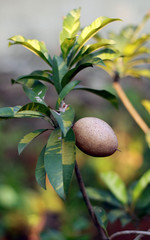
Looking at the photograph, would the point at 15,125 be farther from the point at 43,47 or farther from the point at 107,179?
the point at 43,47

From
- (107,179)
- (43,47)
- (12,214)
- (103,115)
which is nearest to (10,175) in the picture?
(12,214)

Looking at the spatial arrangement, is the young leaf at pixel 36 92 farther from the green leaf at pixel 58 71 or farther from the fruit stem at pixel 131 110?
the fruit stem at pixel 131 110

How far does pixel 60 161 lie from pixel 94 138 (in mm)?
71

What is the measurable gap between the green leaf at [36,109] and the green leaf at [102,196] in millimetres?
393

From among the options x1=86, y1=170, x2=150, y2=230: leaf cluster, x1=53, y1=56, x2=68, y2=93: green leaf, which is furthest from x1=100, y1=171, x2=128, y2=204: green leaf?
x1=53, y1=56, x2=68, y2=93: green leaf

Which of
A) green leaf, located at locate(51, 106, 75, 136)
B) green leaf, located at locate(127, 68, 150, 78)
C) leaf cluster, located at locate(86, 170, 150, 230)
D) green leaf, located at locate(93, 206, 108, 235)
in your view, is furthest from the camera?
green leaf, located at locate(127, 68, 150, 78)

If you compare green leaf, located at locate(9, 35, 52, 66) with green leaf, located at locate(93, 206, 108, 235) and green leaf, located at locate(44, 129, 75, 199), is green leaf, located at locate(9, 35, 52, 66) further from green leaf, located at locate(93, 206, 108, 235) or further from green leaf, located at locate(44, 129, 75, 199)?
green leaf, located at locate(93, 206, 108, 235)

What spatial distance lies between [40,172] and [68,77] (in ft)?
0.52

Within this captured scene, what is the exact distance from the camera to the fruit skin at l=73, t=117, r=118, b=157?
442 mm

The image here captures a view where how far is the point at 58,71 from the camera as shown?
49 cm

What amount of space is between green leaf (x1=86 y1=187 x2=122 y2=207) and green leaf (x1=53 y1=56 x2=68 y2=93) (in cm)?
39

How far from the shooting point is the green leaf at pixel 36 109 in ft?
1.34

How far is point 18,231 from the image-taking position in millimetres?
1595

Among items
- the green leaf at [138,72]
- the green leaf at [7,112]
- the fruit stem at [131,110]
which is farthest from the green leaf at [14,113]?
the green leaf at [138,72]
